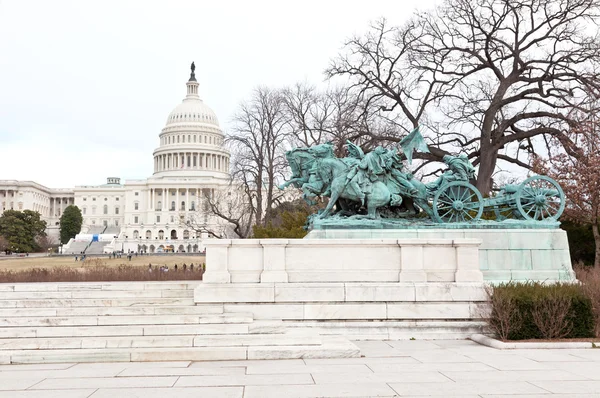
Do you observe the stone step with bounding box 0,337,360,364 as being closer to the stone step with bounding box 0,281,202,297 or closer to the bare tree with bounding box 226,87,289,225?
the stone step with bounding box 0,281,202,297

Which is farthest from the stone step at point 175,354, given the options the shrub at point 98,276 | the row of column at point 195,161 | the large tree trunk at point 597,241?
the row of column at point 195,161

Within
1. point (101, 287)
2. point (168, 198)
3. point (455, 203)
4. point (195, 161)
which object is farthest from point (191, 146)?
point (455, 203)

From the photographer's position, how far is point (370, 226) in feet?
42.0

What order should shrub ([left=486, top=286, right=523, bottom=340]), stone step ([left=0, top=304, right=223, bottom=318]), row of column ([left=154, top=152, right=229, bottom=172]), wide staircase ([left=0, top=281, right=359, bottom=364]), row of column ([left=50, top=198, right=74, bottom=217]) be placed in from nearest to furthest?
1. wide staircase ([left=0, top=281, right=359, bottom=364])
2. shrub ([left=486, top=286, right=523, bottom=340])
3. stone step ([left=0, top=304, right=223, bottom=318])
4. row of column ([left=154, top=152, right=229, bottom=172])
5. row of column ([left=50, top=198, right=74, bottom=217])

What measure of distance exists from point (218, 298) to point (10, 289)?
5.02m

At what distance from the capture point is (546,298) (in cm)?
991

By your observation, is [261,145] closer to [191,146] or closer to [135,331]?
[135,331]

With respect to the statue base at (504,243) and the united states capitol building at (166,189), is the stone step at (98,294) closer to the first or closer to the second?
the statue base at (504,243)

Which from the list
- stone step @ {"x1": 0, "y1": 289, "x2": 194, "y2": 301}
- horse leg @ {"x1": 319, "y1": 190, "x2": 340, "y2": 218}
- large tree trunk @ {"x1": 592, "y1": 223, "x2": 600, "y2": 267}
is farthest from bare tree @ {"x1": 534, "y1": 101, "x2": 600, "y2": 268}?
stone step @ {"x1": 0, "y1": 289, "x2": 194, "y2": 301}

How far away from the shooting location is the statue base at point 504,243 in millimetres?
12609

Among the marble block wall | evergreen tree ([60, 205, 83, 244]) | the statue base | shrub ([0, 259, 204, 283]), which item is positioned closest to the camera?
the marble block wall

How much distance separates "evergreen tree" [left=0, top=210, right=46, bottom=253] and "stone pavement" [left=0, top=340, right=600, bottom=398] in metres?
94.6

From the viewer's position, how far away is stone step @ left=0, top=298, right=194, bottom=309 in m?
11.4

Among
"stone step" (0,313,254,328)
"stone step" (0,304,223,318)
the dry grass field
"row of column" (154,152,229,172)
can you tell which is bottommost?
the dry grass field
